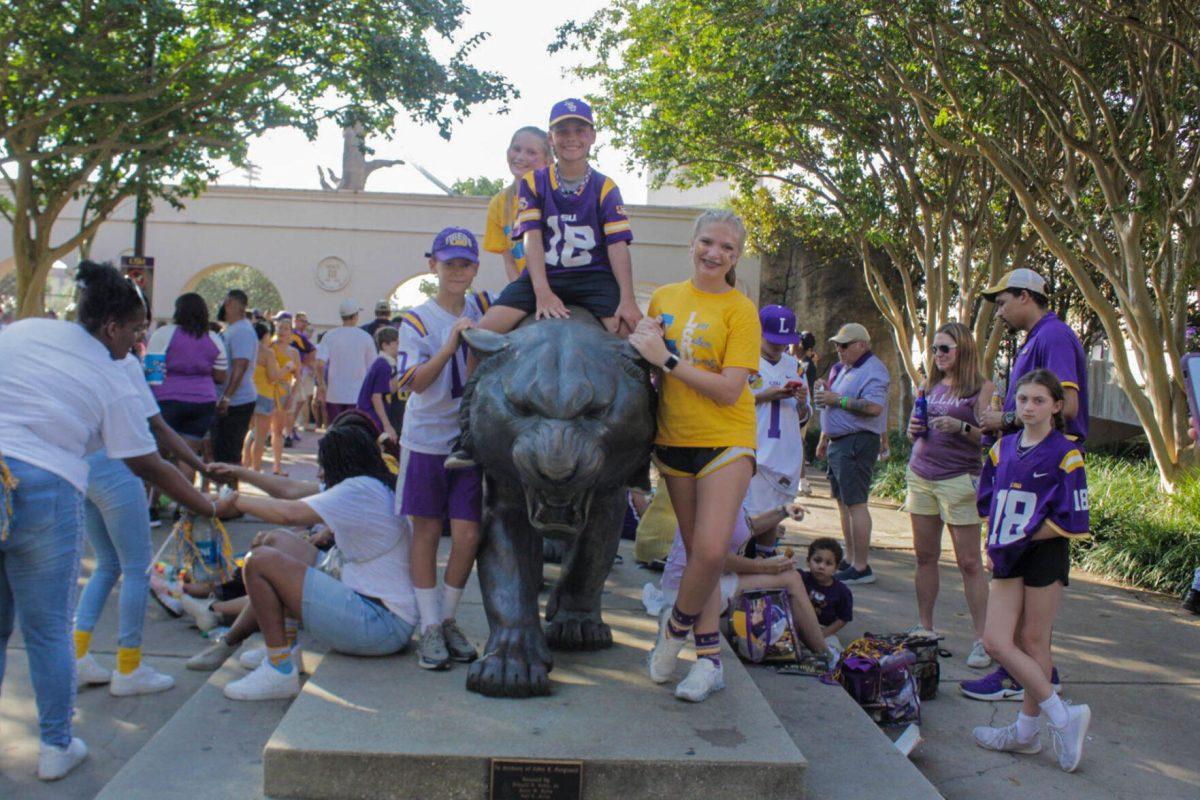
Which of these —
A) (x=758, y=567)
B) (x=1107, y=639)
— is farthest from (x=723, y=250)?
(x=1107, y=639)

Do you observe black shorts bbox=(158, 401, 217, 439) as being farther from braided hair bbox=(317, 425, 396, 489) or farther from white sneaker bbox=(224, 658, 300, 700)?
white sneaker bbox=(224, 658, 300, 700)

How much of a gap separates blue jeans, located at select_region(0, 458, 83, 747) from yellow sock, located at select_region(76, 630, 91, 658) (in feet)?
2.78

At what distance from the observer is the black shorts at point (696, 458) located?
381 centimetres

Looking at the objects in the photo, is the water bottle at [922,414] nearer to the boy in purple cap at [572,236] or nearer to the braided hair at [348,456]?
the boy in purple cap at [572,236]

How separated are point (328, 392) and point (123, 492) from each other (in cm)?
574

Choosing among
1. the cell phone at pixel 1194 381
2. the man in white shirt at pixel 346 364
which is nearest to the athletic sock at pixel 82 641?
the cell phone at pixel 1194 381

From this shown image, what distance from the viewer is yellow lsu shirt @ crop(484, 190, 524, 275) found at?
536 cm

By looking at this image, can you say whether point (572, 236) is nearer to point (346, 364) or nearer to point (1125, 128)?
point (346, 364)

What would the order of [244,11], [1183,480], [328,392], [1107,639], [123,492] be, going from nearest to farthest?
1. [123,492]
2. [1107,639]
3. [1183,480]
4. [328,392]
5. [244,11]

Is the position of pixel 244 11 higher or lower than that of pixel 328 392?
higher

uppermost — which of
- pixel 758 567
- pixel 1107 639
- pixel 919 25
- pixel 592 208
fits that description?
pixel 919 25

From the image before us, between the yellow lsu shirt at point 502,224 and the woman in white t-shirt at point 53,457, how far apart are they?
200 cm

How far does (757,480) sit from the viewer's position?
5.95 metres

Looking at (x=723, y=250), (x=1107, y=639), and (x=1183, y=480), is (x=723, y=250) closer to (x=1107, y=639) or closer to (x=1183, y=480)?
(x=1107, y=639)
